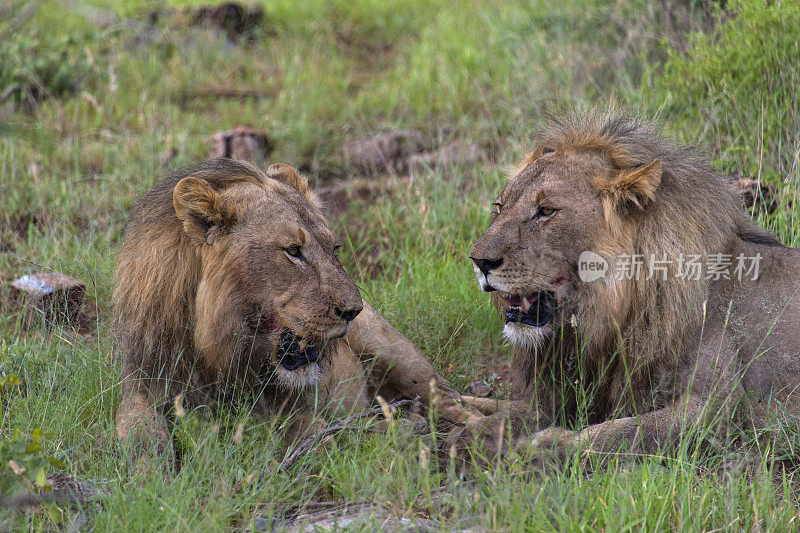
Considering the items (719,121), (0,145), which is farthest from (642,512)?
(0,145)

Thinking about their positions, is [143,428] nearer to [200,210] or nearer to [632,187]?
[200,210]

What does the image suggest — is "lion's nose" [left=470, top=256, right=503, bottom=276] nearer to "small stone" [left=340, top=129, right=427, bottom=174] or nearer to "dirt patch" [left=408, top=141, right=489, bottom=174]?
"dirt patch" [left=408, top=141, right=489, bottom=174]

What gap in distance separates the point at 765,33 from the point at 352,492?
4.19 metres

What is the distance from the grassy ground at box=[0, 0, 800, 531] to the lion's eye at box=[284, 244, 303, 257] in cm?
67

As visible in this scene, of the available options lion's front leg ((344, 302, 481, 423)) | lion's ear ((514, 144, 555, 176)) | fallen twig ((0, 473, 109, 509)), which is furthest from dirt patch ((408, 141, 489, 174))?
fallen twig ((0, 473, 109, 509))

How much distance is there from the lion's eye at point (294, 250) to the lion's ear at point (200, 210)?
9.8 inches

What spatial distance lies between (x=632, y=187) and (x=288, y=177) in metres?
1.50

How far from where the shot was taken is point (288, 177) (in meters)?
3.98

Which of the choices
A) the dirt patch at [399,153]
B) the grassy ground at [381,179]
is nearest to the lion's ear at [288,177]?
Answer: the grassy ground at [381,179]

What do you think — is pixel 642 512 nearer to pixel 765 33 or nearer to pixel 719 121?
pixel 719 121

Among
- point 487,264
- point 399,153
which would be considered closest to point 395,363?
point 487,264

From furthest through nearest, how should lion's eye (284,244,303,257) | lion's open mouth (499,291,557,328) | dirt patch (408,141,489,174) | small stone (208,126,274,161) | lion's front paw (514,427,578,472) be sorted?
small stone (208,126,274,161), dirt patch (408,141,489,174), lion's open mouth (499,291,557,328), lion's eye (284,244,303,257), lion's front paw (514,427,578,472)

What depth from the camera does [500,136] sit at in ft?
23.3

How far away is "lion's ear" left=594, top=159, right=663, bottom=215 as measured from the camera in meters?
3.48
